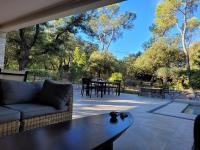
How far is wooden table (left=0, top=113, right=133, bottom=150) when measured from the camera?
1.52 m

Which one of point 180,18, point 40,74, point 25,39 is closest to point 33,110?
point 40,74

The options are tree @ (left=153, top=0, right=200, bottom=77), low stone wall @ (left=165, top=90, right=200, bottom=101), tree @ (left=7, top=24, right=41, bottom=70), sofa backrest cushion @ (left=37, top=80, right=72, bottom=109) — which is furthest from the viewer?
tree @ (left=153, top=0, right=200, bottom=77)

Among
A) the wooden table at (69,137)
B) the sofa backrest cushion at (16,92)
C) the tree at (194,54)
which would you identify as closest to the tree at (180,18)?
the tree at (194,54)

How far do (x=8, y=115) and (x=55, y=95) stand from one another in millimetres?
844

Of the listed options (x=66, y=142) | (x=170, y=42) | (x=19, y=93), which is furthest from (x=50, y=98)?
(x=170, y=42)

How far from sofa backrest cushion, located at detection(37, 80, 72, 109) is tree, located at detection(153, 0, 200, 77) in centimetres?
1060

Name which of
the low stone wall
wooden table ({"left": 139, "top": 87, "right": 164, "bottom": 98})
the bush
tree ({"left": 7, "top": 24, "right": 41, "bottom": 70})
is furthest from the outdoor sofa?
the low stone wall

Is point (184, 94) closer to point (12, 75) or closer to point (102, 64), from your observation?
point (102, 64)

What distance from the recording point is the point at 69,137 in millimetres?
1763

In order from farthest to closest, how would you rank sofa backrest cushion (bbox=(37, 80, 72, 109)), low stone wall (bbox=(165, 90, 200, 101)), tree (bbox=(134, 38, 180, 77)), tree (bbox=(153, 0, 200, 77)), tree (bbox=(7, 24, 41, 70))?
tree (bbox=(153, 0, 200, 77))
tree (bbox=(134, 38, 180, 77))
tree (bbox=(7, 24, 41, 70))
low stone wall (bbox=(165, 90, 200, 101))
sofa backrest cushion (bbox=(37, 80, 72, 109))

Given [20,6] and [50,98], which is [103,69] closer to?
[20,6]

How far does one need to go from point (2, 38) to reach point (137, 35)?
1480 cm

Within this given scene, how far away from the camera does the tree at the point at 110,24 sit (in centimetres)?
1675

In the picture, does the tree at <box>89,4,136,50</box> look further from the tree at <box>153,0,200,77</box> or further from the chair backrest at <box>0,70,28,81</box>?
the chair backrest at <box>0,70,28,81</box>
